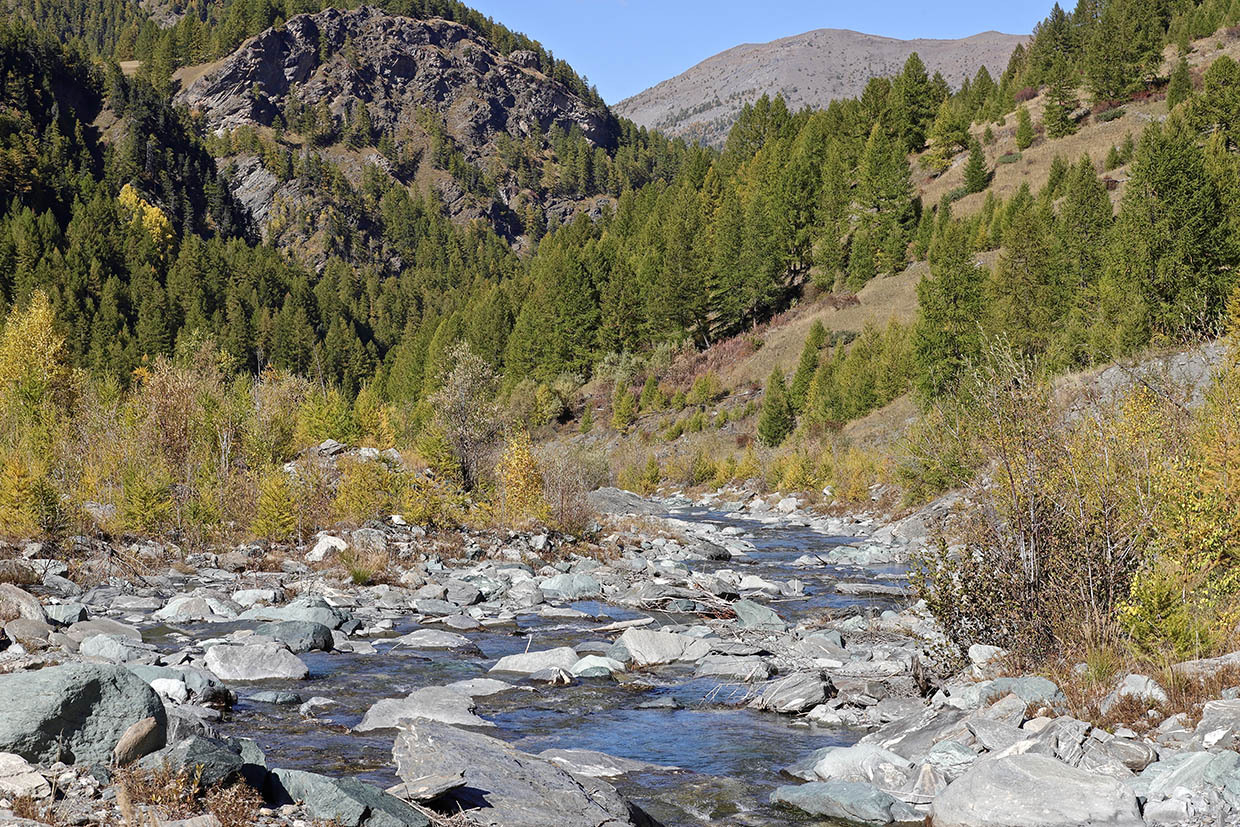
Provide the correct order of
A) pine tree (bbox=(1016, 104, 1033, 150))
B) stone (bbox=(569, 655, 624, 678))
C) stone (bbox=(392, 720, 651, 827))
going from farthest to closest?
pine tree (bbox=(1016, 104, 1033, 150))
stone (bbox=(569, 655, 624, 678))
stone (bbox=(392, 720, 651, 827))

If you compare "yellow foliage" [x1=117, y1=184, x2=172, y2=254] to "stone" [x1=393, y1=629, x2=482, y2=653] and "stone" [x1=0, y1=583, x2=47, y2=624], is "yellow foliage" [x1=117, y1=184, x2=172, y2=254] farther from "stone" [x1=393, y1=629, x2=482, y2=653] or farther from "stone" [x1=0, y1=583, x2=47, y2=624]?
"stone" [x1=393, y1=629, x2=482, y2=653]

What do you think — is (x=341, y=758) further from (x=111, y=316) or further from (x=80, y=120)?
(x=80, y=120)

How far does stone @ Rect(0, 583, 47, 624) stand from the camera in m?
11.8

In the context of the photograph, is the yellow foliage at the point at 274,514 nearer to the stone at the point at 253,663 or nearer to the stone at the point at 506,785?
the stone at the point at 253,663

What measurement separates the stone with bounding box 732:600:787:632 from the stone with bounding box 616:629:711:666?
174 cm

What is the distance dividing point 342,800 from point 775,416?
50.2 m

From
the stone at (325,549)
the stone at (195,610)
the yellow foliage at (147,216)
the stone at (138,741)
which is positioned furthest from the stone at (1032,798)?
the yellow foliage at (147,216)

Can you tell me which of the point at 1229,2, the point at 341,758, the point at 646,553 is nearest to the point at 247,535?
the point at 646,553

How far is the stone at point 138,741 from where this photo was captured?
5.36m

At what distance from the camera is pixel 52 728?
5.34 meters

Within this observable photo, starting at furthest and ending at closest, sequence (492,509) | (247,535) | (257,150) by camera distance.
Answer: (257,150) → (492,509) → (247,535)

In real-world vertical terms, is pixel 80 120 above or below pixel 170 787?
above

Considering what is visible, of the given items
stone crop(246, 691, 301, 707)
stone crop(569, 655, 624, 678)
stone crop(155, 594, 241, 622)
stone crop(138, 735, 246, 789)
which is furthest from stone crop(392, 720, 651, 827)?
stone crop(155, 594, 241, 622)

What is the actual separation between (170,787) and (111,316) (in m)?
107
